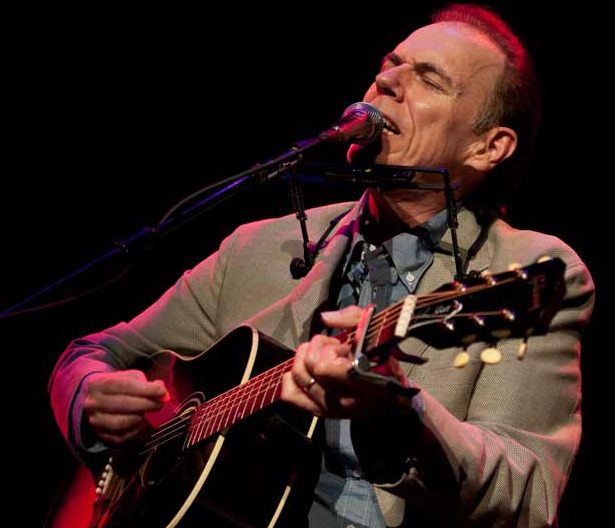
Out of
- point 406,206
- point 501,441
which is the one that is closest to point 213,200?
point 406,206

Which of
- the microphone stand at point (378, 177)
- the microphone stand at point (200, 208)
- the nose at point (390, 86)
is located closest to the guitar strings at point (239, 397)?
the microphone stand at point (200, 208)

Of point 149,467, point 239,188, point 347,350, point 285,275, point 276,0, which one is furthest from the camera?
point 276,0

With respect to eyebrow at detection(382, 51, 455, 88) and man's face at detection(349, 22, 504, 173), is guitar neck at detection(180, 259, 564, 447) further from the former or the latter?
eyebrow at detection(382, 51, 455, 88)

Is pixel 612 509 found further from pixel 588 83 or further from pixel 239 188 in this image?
pixel 239 188

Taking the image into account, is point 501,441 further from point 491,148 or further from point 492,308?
point 491,148

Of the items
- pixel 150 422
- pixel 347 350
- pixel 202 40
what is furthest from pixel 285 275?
pixel 202 40

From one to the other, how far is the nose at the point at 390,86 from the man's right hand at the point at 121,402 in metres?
1.49

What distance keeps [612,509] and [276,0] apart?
3246mm

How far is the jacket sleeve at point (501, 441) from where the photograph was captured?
5.82 ft

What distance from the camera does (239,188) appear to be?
208 cm

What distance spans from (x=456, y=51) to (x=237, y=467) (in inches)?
76.2

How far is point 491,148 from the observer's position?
2967mm

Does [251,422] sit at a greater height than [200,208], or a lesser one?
lesser

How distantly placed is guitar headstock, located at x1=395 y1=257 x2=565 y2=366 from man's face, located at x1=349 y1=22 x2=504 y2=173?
1.24m
